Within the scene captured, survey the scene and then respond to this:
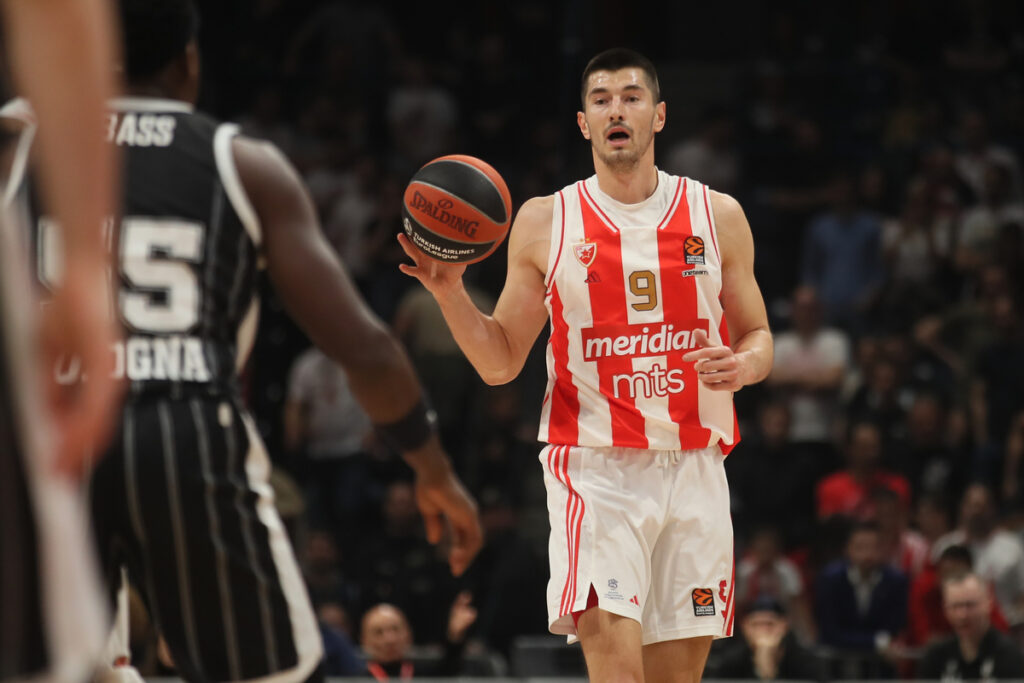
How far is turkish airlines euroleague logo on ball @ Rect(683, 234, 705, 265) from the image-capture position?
498 cm

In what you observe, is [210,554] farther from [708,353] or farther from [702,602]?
[702,602]

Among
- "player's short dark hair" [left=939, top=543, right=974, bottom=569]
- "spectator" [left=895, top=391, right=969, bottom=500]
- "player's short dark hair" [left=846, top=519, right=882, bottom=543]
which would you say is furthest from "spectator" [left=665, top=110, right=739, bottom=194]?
"player's short dark hair" [left=939, top=543, right=974, bottom=569]

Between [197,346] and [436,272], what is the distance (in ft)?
4.97

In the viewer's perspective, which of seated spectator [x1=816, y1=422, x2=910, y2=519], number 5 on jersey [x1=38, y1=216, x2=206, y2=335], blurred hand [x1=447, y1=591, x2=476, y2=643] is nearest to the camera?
number 5 on jersey [x1=38, y1=216, x2=206, y2=335]

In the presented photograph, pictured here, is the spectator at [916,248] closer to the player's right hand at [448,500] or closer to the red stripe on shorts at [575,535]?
the red stripe on shorts at [575,535]

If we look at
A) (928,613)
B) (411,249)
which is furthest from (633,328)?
(928,613)

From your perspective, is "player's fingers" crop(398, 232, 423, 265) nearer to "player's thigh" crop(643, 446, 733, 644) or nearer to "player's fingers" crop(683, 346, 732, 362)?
"player's fingers" crop(683, 346, 732, 362)

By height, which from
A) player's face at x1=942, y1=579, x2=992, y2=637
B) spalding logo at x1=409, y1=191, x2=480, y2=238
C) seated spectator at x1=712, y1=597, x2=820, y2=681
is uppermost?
spalding logo at x1=409, y1=191, x2=480, y2=238

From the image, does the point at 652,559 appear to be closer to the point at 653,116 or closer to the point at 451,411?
the point at 653,116

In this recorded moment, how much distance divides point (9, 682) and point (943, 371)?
421 inches

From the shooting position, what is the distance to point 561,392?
499cm

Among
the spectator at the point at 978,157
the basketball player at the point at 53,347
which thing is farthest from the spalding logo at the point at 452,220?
the spectator at the point at 978,157

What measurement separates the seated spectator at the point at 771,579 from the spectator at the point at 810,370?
1527 mm

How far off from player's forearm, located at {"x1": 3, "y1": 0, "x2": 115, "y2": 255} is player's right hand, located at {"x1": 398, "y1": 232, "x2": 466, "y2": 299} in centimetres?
299
